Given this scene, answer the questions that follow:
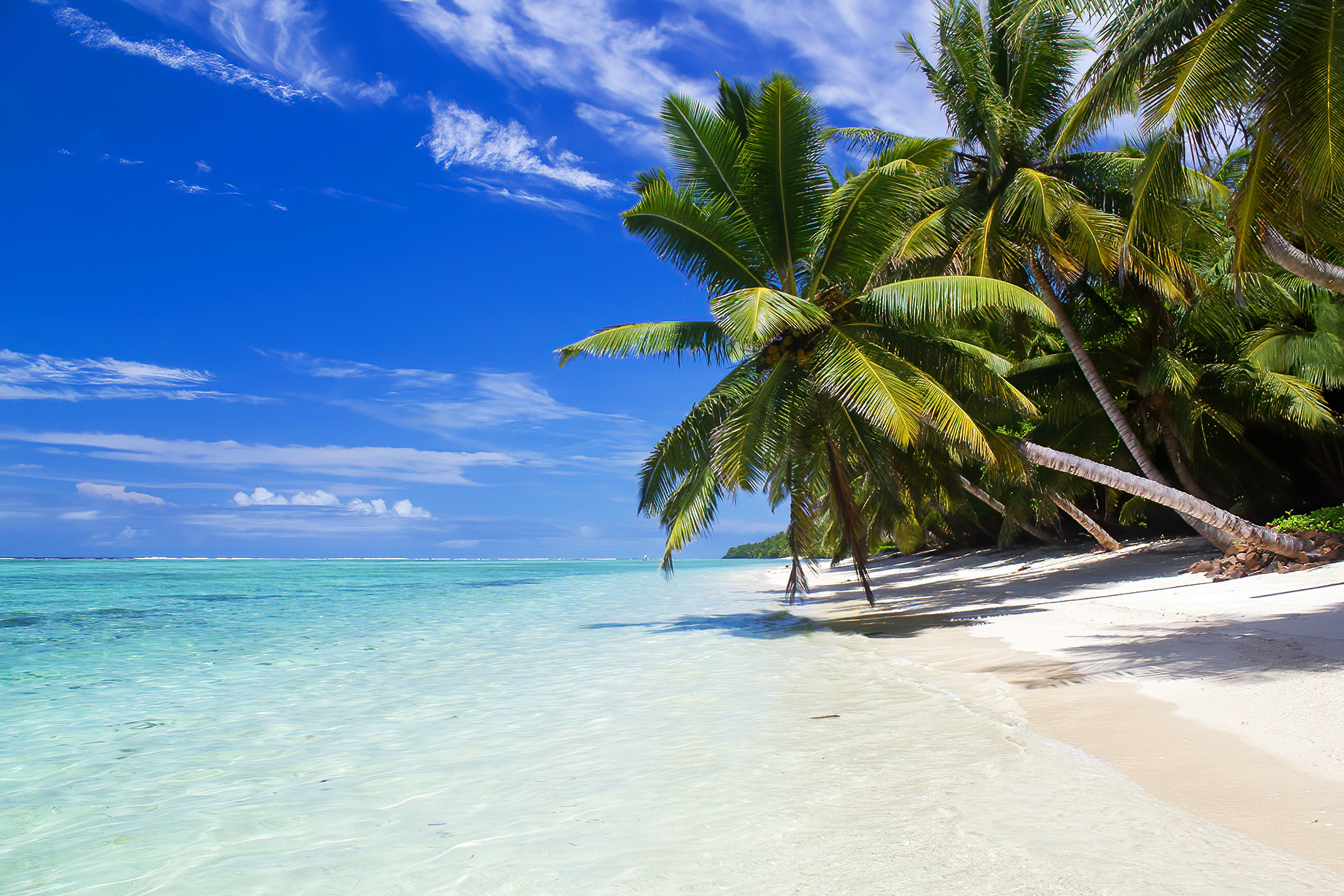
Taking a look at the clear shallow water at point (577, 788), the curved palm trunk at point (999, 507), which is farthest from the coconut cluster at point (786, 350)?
the curved palm trunk at point (999, 507)

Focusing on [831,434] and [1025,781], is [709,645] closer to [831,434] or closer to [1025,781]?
[831,434]

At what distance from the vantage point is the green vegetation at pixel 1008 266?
715cm

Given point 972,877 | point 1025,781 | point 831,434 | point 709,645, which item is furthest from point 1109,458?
point 972,877

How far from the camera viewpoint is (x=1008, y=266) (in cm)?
1337

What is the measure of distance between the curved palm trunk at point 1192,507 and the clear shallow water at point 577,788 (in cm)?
442

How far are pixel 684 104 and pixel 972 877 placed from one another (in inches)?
420

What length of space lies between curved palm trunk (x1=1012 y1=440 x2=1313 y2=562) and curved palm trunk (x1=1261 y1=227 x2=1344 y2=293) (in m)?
3.49

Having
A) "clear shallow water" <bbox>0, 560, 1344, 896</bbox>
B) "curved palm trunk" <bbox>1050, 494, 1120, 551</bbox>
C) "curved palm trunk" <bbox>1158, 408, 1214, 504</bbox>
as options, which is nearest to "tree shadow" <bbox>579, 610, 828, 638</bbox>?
"clear shallow water" <bbox>0, 560, 1344, 896</bbox>

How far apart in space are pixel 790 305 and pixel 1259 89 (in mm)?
4965

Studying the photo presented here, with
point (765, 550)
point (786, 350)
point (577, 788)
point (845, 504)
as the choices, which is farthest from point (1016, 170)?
point (765, 550)

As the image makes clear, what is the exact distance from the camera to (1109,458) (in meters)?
16.6

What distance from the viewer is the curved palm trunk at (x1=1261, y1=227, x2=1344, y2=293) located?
280 inches

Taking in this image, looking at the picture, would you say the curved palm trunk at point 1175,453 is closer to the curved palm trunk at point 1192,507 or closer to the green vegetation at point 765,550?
the curved palm trunk at point 1192,507

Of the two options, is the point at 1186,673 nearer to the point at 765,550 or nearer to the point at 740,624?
the point at 740,624
